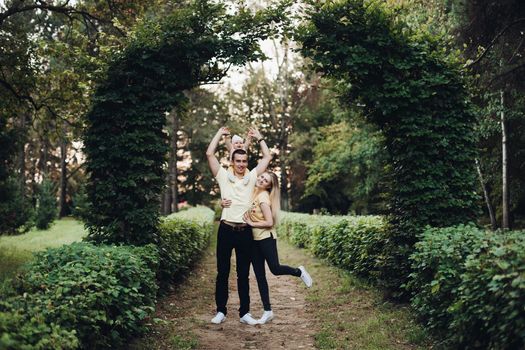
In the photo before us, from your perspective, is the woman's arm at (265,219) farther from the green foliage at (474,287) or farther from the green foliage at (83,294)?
the green foliage at (474,287)

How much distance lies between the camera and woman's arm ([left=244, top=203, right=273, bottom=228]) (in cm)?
651

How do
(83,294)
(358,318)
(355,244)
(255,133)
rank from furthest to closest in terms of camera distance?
1. (355,244)
2. (358,318)
3. (255,133)
4. (83,294)

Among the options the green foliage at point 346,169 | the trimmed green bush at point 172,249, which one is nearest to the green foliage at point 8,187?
the trimmed green bush at point 172,249

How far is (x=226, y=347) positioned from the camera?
584cm

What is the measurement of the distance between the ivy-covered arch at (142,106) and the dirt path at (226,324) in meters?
1.43

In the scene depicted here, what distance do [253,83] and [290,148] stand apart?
653 centimetres

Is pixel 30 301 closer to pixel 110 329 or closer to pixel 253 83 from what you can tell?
pixel 110 329

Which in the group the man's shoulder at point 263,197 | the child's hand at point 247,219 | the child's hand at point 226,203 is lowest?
the child's hand at point 247,219

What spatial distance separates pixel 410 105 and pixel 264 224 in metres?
3.18

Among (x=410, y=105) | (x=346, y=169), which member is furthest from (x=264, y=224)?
(x=346, y=169)

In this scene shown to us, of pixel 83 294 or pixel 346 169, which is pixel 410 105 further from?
pixel 346 169

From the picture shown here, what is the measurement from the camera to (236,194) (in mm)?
6570

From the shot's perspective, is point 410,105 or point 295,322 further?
point 410,105

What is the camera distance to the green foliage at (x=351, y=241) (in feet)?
29.2
